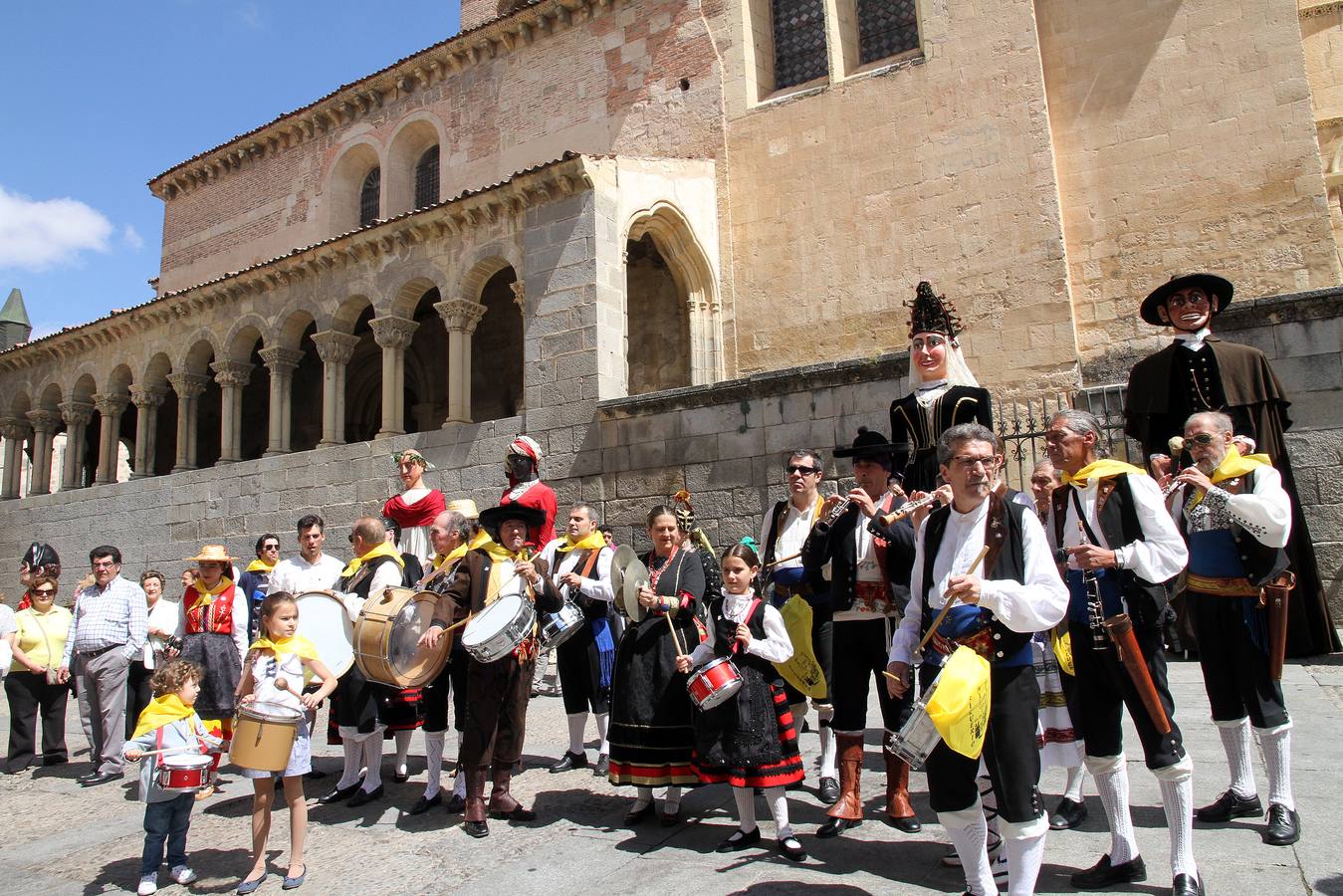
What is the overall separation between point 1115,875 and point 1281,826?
90 cm

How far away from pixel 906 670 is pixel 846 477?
23.9 feet

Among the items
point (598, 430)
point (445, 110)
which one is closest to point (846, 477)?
point (598, 430)

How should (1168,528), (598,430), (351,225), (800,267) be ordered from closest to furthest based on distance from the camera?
(1168,528) < (598,430) < (800,267) < (351,225)

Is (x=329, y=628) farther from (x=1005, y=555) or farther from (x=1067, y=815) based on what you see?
(x=1067, y=815)

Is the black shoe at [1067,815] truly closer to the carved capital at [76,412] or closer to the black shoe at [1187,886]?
the black shoe at [1187,886]

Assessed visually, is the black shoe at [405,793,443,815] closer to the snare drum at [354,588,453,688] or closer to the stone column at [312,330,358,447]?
the snare drum at [354,588,453,688]

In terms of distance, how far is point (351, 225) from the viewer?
21750 millimetres

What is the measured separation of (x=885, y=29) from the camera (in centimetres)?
1564

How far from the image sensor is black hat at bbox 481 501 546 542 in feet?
19.1

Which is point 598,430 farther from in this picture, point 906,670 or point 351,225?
point 351,225

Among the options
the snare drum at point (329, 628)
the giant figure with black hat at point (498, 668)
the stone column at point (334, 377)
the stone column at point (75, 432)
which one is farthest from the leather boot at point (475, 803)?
the stone column at point (75, 432)

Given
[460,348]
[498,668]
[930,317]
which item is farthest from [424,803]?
[460,348]

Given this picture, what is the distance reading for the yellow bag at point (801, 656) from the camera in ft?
17.7

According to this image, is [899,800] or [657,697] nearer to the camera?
[899,800]
